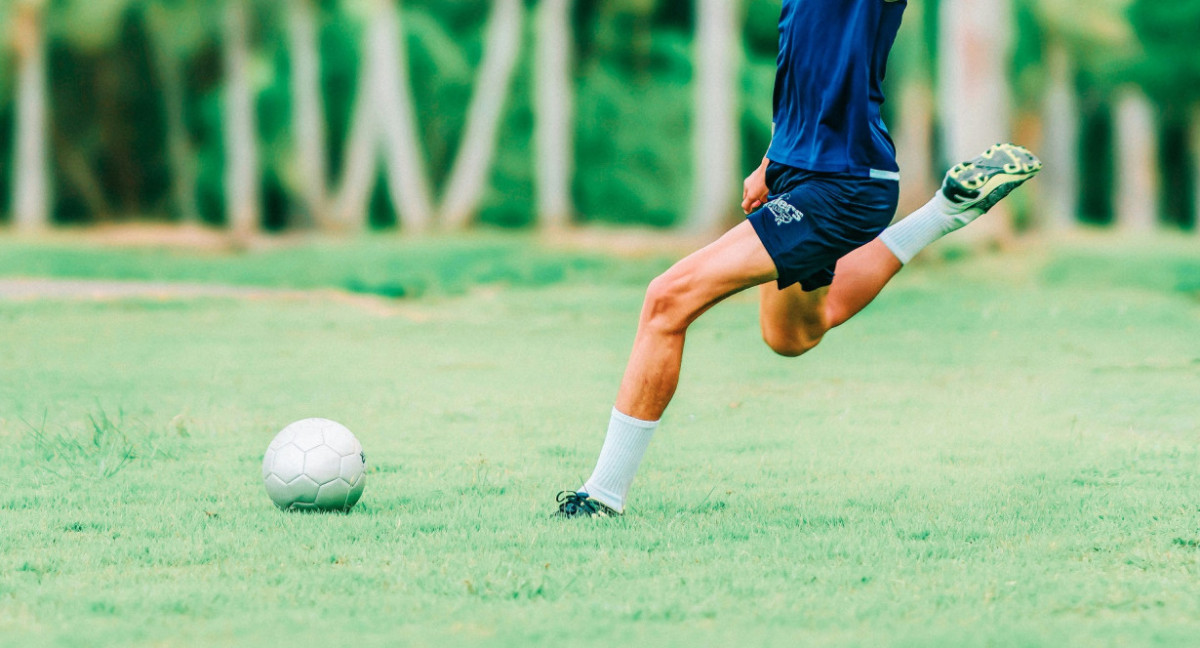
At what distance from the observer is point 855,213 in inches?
217

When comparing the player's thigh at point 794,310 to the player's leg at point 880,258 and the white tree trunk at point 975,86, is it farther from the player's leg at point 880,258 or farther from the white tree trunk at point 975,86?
the white tree trunk at point 975,86

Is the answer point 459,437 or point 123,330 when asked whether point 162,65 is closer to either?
point 123,330

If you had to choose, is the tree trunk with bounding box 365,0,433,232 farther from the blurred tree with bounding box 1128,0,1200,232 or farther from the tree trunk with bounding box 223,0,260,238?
the blurred tree with bounding box 1128,0,1200,232

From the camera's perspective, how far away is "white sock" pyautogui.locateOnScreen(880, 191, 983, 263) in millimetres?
6047

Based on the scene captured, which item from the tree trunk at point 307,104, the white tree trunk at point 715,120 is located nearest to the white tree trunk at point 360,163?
the tree trunk at point 307,104

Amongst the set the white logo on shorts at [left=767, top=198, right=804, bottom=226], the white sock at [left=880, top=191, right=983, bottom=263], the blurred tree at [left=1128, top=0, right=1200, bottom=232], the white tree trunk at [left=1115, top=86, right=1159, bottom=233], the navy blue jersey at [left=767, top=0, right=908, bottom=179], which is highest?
the blurred tree at [left=1128, top=0, right=1200, bottom=232]

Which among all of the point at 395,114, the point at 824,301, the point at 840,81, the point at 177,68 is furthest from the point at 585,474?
the point at 177,68

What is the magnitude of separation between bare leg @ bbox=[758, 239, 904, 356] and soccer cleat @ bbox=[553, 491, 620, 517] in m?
1.13

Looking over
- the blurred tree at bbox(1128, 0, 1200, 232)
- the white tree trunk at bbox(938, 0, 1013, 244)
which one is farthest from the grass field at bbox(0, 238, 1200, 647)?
the blurred tree at bbox(1128, 0, 1200, 232)

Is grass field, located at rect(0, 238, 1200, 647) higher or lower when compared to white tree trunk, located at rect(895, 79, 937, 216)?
lower

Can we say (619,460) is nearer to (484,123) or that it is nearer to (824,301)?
(824,301)

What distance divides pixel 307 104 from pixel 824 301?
2523 centimetres

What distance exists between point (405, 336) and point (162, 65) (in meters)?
25.8

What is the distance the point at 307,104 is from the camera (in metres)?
29.9
